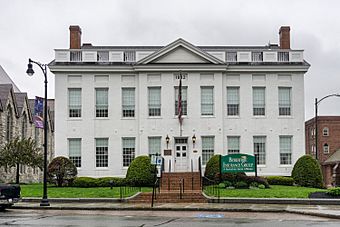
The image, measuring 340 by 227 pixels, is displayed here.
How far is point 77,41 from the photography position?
48125 mm

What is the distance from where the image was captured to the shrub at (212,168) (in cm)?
4000

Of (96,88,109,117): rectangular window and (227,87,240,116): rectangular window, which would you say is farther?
(227,87,240,116): rectangular window

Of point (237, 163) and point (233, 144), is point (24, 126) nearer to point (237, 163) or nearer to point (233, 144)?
point (233, 144)

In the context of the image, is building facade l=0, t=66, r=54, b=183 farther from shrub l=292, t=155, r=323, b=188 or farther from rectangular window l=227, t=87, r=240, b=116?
shrub l=292, t=155, r=323, b=188

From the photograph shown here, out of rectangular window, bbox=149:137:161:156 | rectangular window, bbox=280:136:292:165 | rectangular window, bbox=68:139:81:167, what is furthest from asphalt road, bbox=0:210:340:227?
rectangular window, bbox=68:139:81:167

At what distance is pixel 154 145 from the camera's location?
4447cm

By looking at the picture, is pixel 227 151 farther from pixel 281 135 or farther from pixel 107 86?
pixel 107 86

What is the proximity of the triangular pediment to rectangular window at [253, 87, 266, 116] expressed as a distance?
3919 millimetres

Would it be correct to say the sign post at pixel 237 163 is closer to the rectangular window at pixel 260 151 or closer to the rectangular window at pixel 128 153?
the rectangular window at pixel 260 151

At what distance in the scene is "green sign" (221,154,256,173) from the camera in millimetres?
37281

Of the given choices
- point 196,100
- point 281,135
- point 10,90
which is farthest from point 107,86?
point 10,90

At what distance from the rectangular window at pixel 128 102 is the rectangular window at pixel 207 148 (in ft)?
19.9

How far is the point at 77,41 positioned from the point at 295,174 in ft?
69.1

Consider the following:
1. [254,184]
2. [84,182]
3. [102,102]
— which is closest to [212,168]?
[254,184]
